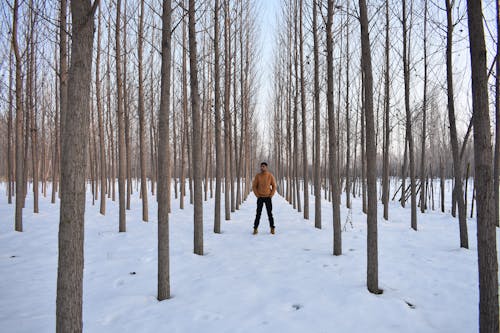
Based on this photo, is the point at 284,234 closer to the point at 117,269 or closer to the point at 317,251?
the point at 317,251

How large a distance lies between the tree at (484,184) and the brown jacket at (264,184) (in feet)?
15.6

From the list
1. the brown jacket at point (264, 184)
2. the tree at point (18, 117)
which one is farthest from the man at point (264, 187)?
the tree at point (18, 117)

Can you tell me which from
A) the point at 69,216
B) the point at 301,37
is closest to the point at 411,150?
the point at 301,37

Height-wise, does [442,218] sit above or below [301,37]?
below

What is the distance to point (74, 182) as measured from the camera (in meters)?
1.95

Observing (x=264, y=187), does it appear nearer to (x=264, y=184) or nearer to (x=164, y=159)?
(x=264, y=184)

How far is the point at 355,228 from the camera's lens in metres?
7.20

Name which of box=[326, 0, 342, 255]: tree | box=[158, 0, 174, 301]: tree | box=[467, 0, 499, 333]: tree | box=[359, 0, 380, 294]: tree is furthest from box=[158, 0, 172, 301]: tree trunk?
box=[467, 0, 499, 333]: tree

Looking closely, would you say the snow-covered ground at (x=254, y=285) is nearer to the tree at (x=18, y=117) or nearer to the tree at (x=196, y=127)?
the tree at (x=196, y=127)

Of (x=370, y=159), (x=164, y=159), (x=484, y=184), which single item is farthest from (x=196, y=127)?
(x=484, y=184)

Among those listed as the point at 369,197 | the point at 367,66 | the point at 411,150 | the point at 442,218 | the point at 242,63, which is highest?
the point at 242,63

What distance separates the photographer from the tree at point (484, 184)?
2.06m

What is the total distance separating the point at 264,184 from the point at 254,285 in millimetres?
3408

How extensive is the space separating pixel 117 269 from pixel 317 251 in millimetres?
3281
